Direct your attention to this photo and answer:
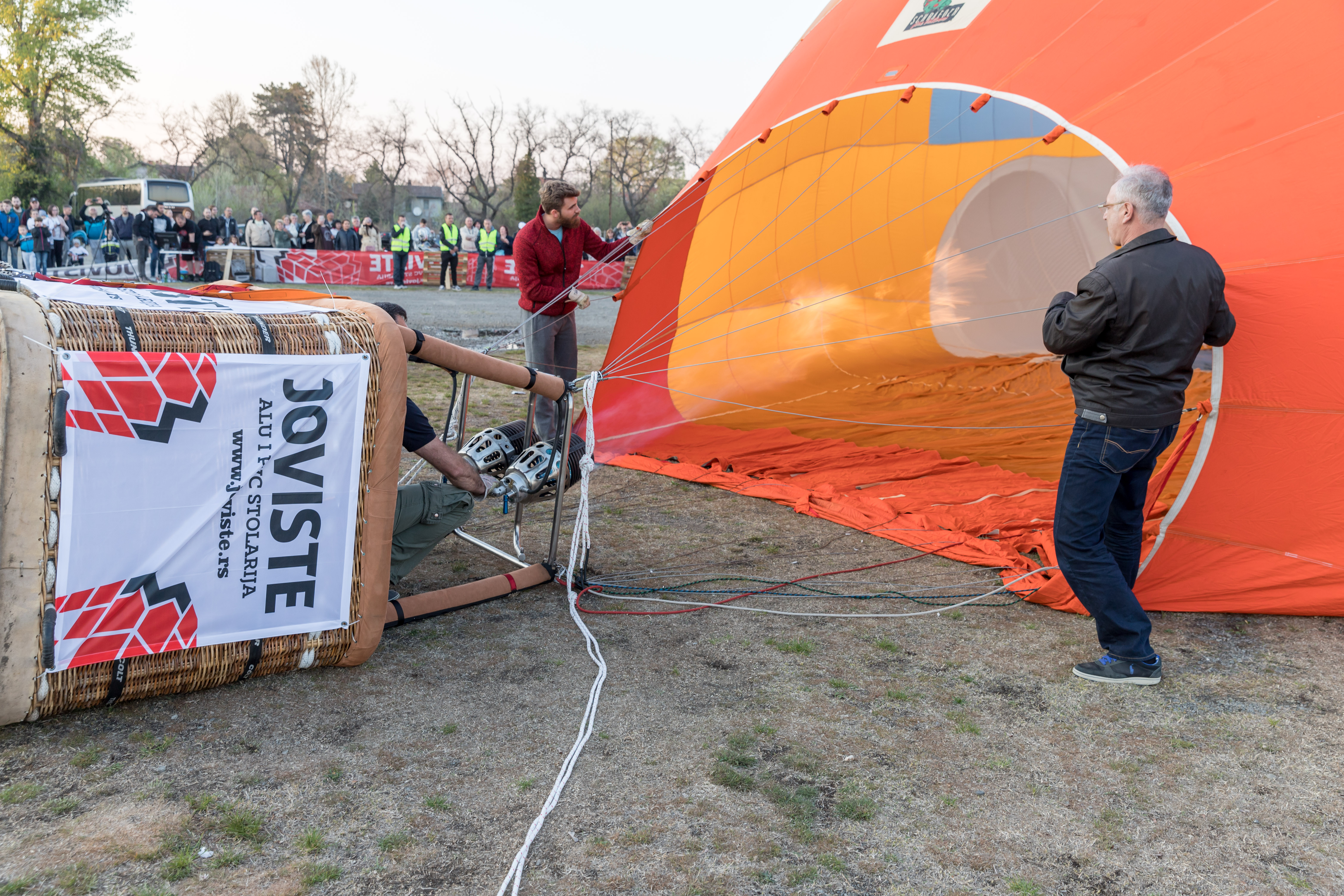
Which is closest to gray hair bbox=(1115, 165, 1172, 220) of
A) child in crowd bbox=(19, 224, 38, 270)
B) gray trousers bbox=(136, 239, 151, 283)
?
gray trousers bbox=(136, 239, 151, 283)

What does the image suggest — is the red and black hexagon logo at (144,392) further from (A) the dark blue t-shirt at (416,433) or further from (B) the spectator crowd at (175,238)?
(B) the spectator crowd at (175,238)

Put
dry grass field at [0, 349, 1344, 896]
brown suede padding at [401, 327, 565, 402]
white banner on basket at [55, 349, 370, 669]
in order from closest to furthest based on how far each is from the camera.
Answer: dry grass field at [0, 349, 1344, 896]
white banner on basket at [55, 349, 370, 669]
brown suede padding at [401, 327, 565, 402]

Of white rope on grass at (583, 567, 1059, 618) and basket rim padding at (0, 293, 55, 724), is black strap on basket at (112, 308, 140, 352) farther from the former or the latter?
white rope on grass at (583, 567, 1059, 618)

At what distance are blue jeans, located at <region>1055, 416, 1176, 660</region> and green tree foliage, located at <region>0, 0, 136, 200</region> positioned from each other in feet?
119

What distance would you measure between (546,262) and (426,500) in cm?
224

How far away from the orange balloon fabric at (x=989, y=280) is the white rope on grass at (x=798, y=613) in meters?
0.38

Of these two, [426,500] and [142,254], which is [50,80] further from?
[426,500]

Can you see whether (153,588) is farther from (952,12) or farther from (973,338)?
(973,338)

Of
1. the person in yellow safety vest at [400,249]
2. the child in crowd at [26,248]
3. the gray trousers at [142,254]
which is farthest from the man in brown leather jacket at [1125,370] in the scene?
the child in crowd at [26,248]

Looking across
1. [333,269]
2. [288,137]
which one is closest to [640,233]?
[333,269]

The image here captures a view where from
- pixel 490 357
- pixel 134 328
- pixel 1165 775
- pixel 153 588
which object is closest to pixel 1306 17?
pixel 1165 775

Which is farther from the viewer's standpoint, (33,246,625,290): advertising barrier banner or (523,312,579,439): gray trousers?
(33,246,625,290): advertising barrier banner

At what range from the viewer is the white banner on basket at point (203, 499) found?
7.43 ft

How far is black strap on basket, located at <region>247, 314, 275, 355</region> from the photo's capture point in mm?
2506
